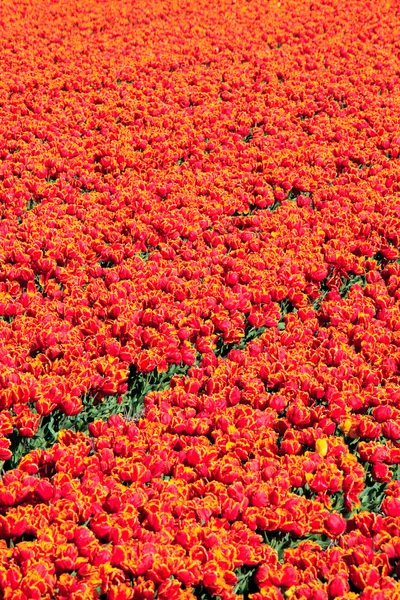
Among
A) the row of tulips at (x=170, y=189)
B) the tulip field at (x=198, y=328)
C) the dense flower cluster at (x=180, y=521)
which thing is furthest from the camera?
Result: the row of tulips at (x=170, y=189)

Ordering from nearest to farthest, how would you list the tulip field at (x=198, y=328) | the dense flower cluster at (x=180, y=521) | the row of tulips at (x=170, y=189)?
1. the dense flower cluster at (x=180, y=521)
2. the tulip field at (x=198, y=328)
3. the row of tulips at (x=170, y=189)

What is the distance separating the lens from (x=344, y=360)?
4375 millimetres

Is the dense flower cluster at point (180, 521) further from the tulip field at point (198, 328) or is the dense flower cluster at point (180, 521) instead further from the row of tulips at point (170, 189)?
the row of tulips at point (170, 189)

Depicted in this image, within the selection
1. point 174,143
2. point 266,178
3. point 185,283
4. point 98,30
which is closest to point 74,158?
point 174,143

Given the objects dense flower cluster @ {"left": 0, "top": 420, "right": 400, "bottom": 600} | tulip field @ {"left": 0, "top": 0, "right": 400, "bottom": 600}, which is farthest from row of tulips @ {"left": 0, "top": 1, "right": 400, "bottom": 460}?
dense flower cluster @ {"left": 0, "top": 420, "right": 400, "bottom": 600}

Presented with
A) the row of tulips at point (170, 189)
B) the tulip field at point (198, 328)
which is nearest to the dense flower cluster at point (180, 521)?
the tulip field at point (198, 328)

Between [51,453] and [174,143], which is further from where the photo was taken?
[174,143]

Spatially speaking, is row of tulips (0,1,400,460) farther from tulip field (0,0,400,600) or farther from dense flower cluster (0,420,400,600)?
dense flower cluster (0,420,400,600)

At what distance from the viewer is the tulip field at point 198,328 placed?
119 inches

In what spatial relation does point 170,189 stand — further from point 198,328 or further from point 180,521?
point 180,521

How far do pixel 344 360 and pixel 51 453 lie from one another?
194 cm

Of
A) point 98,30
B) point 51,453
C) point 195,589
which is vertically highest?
point 98,30

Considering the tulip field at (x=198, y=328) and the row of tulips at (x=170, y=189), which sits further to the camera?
the row of tulips at (x=170, y=189)

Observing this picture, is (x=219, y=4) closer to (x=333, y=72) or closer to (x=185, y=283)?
(x=333, y=72)
